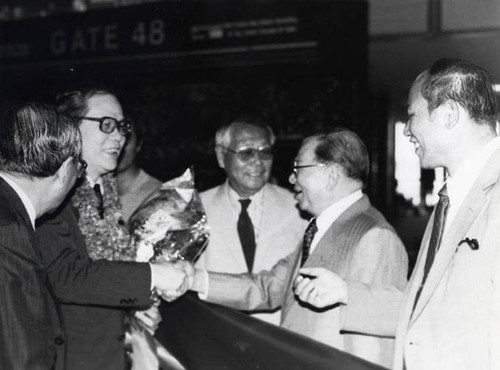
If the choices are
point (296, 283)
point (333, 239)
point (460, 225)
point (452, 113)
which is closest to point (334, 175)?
point (333, 239)

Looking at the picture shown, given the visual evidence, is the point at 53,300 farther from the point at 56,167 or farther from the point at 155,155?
the point at 155,155

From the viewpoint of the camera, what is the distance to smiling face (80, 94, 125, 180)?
129 inches

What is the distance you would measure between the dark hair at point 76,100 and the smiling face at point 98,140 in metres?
0.02

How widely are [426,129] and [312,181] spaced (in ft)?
3.01

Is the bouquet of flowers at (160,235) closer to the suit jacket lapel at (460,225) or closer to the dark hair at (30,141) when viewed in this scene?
the dark hair at (30,141)

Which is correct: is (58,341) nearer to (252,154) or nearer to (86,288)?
(86,288)

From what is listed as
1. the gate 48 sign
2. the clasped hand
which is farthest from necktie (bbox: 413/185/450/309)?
the gate 48 sign

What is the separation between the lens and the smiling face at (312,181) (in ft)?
10.7

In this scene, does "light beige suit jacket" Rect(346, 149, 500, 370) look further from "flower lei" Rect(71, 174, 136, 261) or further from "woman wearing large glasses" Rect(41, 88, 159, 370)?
"flower lei" Rect(71, 174, 136, 261)

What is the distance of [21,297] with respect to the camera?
7.12ft

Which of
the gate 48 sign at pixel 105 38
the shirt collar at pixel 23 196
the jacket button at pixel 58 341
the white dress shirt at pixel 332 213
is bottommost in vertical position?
the jacket button at pixel 58 341

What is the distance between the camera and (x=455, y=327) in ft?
7.06

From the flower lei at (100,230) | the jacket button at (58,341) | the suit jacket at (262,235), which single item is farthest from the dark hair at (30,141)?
the suit jacket at (262,235)

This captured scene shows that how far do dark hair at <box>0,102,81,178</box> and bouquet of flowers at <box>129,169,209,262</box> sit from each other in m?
0.89
